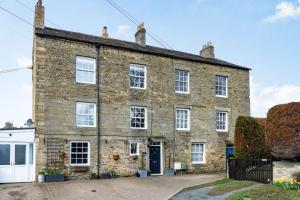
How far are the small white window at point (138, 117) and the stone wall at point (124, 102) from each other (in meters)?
0.35

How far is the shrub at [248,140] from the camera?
20.5 meters

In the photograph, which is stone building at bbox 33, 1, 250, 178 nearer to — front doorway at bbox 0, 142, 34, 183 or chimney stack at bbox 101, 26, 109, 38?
chimney stack at bbox 101, 26, 109, 38

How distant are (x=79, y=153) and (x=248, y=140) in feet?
33.6

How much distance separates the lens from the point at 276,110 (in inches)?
630

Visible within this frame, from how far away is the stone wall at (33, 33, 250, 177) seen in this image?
20.8 meters

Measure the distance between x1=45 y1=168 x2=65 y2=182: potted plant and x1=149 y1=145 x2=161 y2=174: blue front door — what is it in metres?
6.31

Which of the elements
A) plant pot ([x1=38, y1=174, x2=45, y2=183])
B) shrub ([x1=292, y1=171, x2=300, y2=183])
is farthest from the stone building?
shrub ([x1=292, y1=171, x2=300, y2=183])

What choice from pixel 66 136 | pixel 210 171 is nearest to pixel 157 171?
pixel 210 171

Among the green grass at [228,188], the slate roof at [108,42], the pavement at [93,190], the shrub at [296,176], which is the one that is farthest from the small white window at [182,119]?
the shrub at [296,176]

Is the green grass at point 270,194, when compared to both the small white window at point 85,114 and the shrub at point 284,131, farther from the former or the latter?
the small white window at point 85,114

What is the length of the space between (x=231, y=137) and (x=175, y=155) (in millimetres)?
5498

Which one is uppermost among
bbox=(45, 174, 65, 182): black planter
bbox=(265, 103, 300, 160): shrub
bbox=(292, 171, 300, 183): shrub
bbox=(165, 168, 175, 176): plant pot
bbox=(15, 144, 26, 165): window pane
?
bbox=(265, 103, 300, 160): shrub

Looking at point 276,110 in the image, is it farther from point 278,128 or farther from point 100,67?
point 100,67

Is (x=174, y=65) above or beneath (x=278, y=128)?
above
